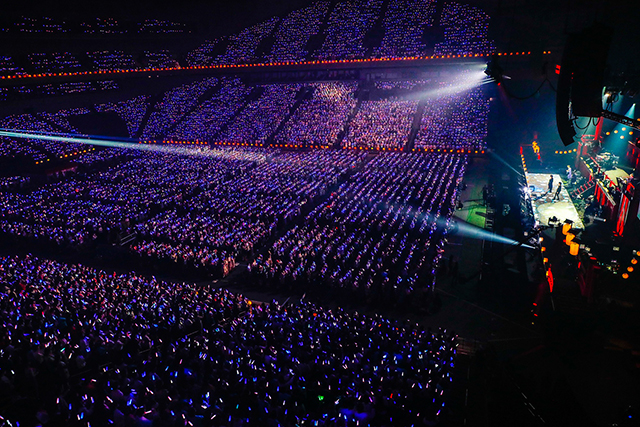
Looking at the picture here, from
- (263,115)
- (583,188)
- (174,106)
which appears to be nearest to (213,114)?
(263,115)

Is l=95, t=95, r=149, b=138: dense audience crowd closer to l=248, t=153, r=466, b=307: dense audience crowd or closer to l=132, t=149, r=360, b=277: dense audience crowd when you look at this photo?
l=132, t=149, r=360, b=277: dense audience crowd

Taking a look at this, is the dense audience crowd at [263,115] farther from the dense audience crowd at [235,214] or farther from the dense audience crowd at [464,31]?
the dense audience crowd at [464,31]

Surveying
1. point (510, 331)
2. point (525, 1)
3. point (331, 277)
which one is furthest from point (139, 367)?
point (525, 1)

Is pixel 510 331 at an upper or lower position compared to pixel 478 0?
lower

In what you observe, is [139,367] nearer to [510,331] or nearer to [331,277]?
[331,277]

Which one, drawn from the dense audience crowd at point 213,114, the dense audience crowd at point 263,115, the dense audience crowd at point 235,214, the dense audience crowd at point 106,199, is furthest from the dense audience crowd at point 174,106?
the dense audience crowd at point 235,214

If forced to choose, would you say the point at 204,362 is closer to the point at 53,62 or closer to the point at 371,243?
the point at 371,243
